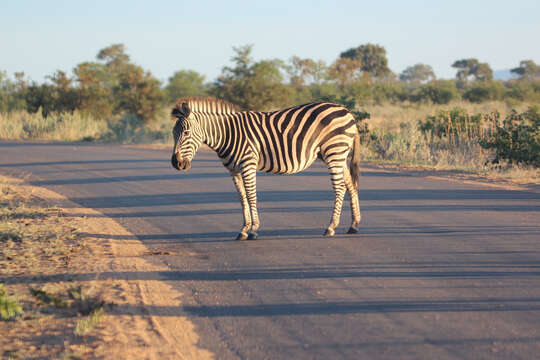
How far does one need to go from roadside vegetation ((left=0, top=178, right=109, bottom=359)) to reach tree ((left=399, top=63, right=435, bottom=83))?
12682 cm

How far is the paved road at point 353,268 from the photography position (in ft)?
15.5

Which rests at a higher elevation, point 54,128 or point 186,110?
point 186,110

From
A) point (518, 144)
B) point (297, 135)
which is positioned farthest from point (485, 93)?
point (297, 135)

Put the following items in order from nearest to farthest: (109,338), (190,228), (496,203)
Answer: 1. (109,338)
2. (190,228)
3. (496,203)

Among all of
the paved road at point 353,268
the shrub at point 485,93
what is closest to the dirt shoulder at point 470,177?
the paved road at point 353,268

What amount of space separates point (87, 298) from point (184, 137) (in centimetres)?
333

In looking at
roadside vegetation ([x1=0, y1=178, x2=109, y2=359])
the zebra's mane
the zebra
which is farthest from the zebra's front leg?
roadside vegetation ([x1=0, y1=178, x2=109, y2=359])

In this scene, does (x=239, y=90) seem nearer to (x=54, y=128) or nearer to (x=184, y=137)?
(x=54, y=128)

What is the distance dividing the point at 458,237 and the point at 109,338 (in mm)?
5398

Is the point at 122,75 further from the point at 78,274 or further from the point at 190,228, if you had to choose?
the point at 78,274

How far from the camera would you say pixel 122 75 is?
112 feet

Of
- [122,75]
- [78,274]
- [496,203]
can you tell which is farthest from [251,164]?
[122,75]

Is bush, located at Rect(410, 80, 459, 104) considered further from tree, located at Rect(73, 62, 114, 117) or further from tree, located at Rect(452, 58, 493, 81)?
tree, located at Rect(452, 58, 493, 81)

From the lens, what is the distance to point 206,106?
28.2 feet
